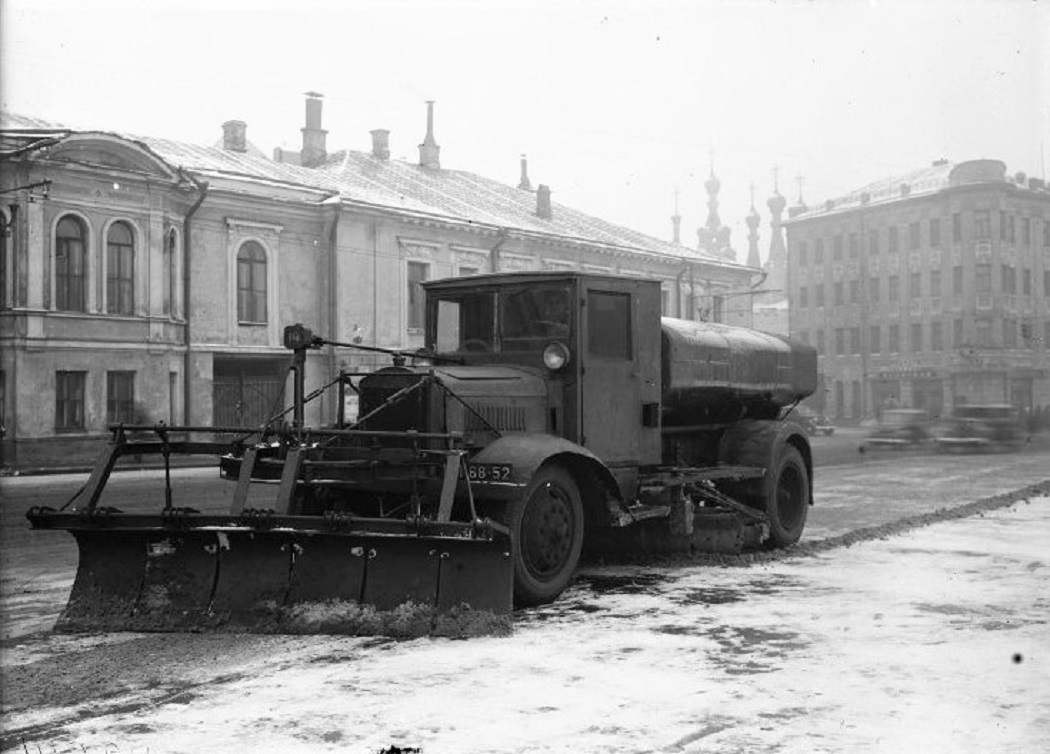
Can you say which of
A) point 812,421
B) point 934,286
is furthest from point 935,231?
point 812,421

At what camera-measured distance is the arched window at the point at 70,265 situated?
23953 millimetres

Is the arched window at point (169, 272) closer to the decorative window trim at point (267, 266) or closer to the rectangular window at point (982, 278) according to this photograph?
the decorative window trim at point (267, 266)

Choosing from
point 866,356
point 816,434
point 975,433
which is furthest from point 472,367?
point 816,434

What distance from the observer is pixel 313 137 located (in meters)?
33.9

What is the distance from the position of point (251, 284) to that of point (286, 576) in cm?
2212

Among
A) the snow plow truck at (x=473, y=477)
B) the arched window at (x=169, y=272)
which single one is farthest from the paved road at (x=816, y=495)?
the arched window at (x=169, y=272)

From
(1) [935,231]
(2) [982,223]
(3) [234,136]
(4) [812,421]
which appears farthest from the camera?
(4) [812,421]

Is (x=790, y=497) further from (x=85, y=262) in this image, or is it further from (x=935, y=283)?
(x=85, y=262)

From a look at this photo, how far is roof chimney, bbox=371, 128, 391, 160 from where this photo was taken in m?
34.8

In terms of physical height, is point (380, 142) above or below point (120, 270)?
above

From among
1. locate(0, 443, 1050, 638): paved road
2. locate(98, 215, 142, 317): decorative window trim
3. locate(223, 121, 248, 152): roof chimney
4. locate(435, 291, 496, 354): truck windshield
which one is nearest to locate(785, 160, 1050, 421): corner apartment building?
locate(0, 443, 1050, 638): paved road

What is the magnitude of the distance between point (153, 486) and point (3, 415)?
6751 millimetres

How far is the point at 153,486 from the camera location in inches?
709

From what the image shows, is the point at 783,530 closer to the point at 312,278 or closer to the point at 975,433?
the point at 975,433
